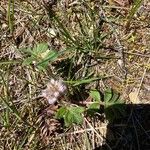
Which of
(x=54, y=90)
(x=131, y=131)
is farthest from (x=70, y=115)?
(x=131, y=131)

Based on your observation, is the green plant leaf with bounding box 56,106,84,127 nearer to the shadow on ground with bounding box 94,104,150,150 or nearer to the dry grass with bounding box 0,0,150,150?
the dry grass with bounding box 0,0,150,150

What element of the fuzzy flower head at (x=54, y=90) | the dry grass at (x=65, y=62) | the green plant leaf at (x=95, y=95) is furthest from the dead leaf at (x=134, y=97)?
the fuzzy flower head at (x=54, y=90)

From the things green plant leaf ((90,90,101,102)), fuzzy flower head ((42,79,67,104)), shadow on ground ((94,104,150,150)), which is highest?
fuzzy flower head ((42,79,67,104))

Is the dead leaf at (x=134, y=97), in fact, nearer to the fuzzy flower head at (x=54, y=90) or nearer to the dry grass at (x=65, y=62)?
the dry grass at (x=65, y=62)

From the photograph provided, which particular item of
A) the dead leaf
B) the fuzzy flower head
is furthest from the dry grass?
the fuzzy flower head

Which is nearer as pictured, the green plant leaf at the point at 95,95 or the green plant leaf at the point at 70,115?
the green plant leaf at the point at 70,115

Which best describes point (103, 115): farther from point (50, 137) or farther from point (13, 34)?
point (13, 34)
